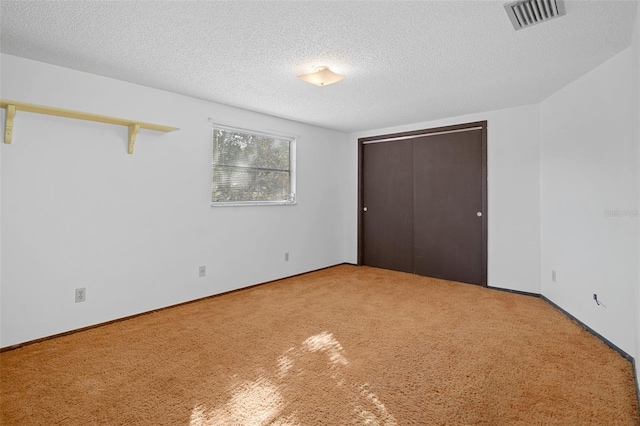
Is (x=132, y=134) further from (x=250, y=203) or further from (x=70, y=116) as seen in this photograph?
(x=250, y=203)

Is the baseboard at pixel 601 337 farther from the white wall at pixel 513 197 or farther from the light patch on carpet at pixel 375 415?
the light patch on carpet at pixel 375 415

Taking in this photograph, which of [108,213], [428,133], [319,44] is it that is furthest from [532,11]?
[108,213]

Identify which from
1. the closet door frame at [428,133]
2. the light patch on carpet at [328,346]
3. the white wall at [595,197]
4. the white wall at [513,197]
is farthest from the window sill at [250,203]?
the white wall at [595,197]

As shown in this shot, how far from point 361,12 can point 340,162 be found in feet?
12.4

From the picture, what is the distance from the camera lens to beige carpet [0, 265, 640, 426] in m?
1.79

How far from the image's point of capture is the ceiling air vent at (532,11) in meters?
1.91

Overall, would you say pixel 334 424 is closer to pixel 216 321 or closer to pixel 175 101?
pixel 216 321

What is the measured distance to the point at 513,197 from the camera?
4.14m

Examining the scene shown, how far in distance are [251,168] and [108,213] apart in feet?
5.83

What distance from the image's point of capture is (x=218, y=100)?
3.82m

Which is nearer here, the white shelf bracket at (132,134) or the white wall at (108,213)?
the white wall at (108,213)

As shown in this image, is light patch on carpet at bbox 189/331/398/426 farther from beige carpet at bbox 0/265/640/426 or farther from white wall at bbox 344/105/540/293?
white wall at bbox 344/105/540/293

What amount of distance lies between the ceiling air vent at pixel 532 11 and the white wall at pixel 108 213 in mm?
3050

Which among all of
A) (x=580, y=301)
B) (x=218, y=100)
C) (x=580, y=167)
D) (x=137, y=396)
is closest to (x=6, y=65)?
(x=218, y=100)
